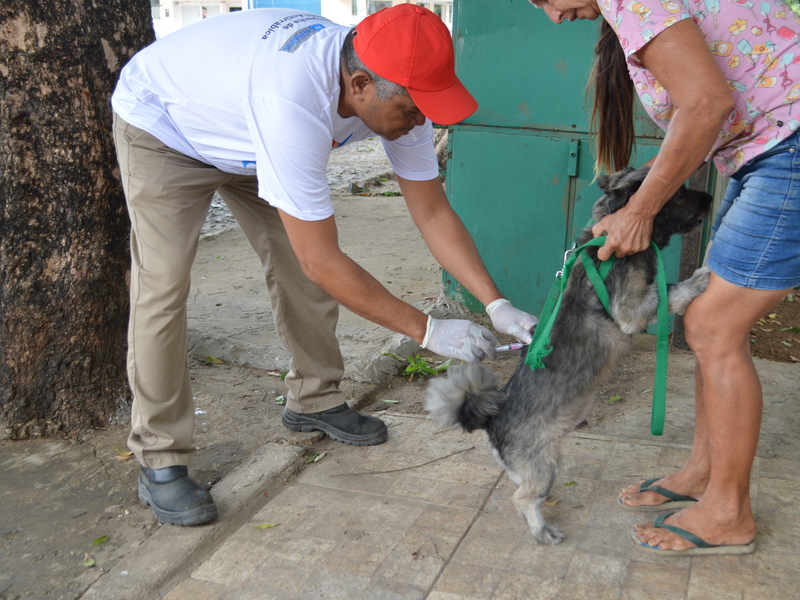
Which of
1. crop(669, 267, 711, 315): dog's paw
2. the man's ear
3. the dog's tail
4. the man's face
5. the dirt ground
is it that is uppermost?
the man's ear

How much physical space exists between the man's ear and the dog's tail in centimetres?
100

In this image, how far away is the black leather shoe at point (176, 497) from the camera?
9.02ft

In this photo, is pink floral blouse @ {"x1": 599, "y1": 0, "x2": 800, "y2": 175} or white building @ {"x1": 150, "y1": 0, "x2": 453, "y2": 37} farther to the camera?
white building @ {"x1": 150, "y1": 0, "x2": 453, "y2": 37}

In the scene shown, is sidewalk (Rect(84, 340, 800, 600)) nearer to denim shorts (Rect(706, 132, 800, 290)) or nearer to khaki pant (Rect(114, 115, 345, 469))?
khaki pant (Rect(114, 115, 345, 469))

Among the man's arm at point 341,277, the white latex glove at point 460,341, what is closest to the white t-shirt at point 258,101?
the man's arm at point 341,277

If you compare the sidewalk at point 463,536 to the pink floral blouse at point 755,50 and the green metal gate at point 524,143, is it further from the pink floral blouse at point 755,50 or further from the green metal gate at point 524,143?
the green metal gate at point 524,143

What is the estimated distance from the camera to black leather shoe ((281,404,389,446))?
3.32 metres

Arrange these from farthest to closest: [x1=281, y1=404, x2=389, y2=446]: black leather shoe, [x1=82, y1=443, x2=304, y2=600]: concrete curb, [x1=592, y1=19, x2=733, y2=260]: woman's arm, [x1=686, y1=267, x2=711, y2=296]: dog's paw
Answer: [x1=281, y1=404, x2=389, y2=446]: black leather shoe → [x1=82, y1=443, x2=304, y2=600]: concrete curb → [x1=686, y1=267, x2=711, y2=296]: dog's paw → [x1=592, y1=19, x2=733, y2=260]: woman's arm

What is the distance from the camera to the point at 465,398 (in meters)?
2.50

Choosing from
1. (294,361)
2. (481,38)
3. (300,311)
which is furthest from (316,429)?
(481,38)

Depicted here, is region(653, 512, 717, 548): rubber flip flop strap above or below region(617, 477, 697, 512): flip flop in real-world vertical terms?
above

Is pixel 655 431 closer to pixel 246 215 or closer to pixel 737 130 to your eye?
pixel 737 130

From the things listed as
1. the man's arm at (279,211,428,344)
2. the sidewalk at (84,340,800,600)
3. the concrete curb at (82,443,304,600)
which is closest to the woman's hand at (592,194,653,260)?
the man's arm at (279,211,428,344)

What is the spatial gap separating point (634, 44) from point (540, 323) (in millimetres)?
930
